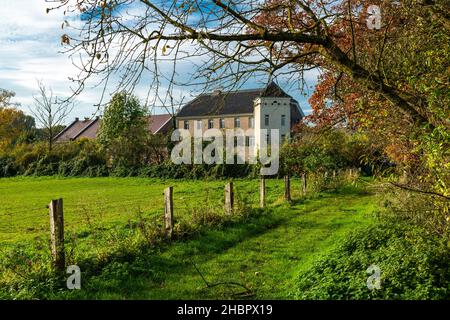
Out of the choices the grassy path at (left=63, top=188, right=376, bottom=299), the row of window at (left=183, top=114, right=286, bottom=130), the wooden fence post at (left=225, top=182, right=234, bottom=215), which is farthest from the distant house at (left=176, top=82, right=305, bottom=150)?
the grassy path at (left=63, top=188, right=376, bottom=299)

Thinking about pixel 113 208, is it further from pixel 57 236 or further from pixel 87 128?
pixel 87 128

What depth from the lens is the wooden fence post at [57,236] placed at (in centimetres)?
762

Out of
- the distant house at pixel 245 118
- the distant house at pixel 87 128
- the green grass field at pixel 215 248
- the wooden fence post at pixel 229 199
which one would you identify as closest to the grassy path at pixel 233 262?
the green grass field at pixel 215 248

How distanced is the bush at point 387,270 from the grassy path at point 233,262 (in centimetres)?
58

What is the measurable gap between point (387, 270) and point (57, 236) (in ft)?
17.9

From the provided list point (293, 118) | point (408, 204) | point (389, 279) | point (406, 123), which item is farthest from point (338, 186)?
point (293, 118)

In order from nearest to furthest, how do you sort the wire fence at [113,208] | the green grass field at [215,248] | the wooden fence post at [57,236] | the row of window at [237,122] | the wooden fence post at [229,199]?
the green grass field at [215,248] < the wooden fence post at [57,236] < the wooden fence post at [229,199] < the wire fence at [113,208] < the row of window at [237,122]

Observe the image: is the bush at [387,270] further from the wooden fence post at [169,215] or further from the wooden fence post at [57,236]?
the wooden fence post at [57,236]

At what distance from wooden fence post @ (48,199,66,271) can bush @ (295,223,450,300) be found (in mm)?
4073

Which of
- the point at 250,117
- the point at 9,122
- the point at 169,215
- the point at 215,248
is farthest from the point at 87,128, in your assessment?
the point at 215,248

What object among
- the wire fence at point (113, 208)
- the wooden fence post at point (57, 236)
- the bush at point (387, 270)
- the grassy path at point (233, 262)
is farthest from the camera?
the wire fence at point (113, 208)

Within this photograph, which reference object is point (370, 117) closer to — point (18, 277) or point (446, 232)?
point (446, 232)

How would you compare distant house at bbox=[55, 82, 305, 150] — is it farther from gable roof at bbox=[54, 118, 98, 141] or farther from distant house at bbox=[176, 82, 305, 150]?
gable roof at bbox=[54, 118, 98, 141]

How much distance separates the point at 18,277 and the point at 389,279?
5655mm
